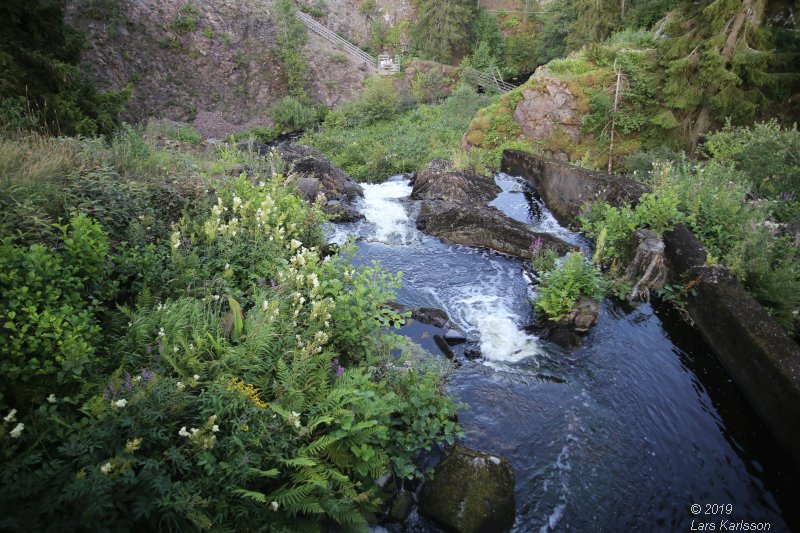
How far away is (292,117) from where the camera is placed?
27578mm

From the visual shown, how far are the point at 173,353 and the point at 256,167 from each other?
6081mm

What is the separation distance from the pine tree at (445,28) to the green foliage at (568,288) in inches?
1361

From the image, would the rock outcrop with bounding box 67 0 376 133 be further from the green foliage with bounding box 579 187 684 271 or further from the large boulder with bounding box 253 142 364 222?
the green foliage with bounding box 579 187 684 271

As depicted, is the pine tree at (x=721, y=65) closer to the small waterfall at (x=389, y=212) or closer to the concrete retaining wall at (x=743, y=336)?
the concrete retaining wall at (x=743, y=336)

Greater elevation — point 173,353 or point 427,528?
point 173,353

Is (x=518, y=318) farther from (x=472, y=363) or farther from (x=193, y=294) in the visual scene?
(x=193, y=294)

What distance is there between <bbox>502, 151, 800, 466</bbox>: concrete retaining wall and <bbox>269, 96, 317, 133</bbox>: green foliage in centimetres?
2314

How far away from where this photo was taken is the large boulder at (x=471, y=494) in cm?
385

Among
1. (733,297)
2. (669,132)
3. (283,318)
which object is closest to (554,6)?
(669,132)

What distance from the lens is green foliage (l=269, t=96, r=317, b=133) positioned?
1082 inches

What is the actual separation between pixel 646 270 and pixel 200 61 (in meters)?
35.0

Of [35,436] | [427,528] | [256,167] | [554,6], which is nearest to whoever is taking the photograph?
[35,436]

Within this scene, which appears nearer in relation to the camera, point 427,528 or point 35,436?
point 35,436

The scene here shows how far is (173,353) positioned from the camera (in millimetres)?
3553
